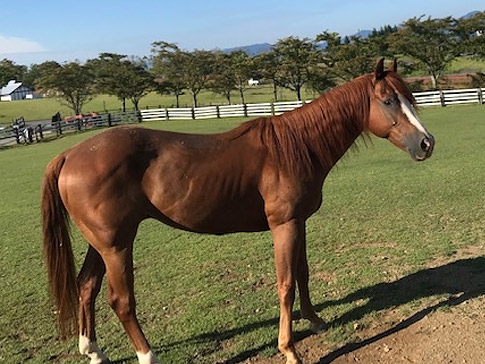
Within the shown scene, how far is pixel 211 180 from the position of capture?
10.5 feet

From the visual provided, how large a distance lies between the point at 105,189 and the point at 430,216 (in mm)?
4889

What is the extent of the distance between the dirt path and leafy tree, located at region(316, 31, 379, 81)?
3087cm

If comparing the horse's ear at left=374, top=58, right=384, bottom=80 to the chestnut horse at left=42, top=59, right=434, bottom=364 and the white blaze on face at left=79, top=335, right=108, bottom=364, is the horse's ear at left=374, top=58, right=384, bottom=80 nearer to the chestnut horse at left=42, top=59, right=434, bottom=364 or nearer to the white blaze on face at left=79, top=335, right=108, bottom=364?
the chestnut horse at left=42, top=59, right=434, bottom=364

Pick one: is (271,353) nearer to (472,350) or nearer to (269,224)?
(269,224)

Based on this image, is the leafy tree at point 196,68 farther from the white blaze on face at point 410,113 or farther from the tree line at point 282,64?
the white blaze on face at point 410,113

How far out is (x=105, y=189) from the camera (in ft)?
10.0

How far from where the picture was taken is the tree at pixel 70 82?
39.3m

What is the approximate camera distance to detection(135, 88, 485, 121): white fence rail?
80.8 ft

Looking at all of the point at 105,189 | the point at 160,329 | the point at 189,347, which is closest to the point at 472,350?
the point at 189,347

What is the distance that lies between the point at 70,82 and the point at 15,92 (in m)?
65.7

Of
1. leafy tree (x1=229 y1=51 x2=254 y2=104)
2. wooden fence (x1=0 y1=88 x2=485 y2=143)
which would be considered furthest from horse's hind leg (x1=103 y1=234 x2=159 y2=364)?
leafy tree (x1=229 y1=51 x2=254 y2=104)

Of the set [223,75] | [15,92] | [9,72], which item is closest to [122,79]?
[223,75]

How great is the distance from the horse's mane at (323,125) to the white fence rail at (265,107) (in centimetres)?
1911

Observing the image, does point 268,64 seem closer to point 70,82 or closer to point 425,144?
point 70,82
